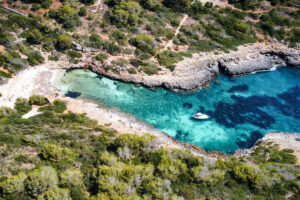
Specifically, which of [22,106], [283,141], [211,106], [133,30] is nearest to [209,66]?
[211,106]

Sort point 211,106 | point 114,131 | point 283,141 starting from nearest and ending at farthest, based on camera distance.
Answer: point 114,131 → point 283,141 → point 211,106

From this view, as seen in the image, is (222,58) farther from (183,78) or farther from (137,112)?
(137,112)

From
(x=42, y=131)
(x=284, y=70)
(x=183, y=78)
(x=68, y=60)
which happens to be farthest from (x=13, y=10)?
(x=284, y=70)

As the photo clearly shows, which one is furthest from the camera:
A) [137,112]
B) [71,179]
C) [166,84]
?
[166,84]

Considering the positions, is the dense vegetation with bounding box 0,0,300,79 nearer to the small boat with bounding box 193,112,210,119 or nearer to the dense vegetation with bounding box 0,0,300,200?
the dense vegetation with bounding box 0,0,300,200

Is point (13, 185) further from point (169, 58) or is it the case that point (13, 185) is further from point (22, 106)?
point (169, 58)
